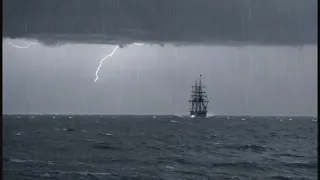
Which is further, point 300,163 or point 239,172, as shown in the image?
point 300,163

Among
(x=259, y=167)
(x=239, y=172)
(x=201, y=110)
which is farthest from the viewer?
(x=201, y=110)

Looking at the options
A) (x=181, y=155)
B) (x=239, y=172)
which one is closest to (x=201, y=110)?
(x=181, y=155)

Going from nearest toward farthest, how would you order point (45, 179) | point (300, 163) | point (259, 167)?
1. point (45, 179)
2. point (259, 167)
3. point (300, 163)

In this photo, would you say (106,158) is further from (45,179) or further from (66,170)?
(45,179)

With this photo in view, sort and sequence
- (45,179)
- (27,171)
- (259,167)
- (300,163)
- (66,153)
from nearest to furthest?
1. (45,179)
2. (27,171)
3. (259,167)
4. (300,163)
5. (66,153)

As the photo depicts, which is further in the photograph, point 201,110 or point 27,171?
point 201,110

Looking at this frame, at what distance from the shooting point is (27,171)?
19766 mm

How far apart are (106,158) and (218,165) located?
6.00 meters

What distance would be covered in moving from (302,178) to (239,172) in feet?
8.92

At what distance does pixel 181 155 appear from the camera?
29562mm

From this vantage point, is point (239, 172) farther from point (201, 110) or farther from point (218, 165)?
point (201, 110)

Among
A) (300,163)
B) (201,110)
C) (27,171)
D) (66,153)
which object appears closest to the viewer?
(27,171)

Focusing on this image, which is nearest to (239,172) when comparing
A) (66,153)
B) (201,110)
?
(66,153)

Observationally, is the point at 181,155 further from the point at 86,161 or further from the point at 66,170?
the point at 66,170
